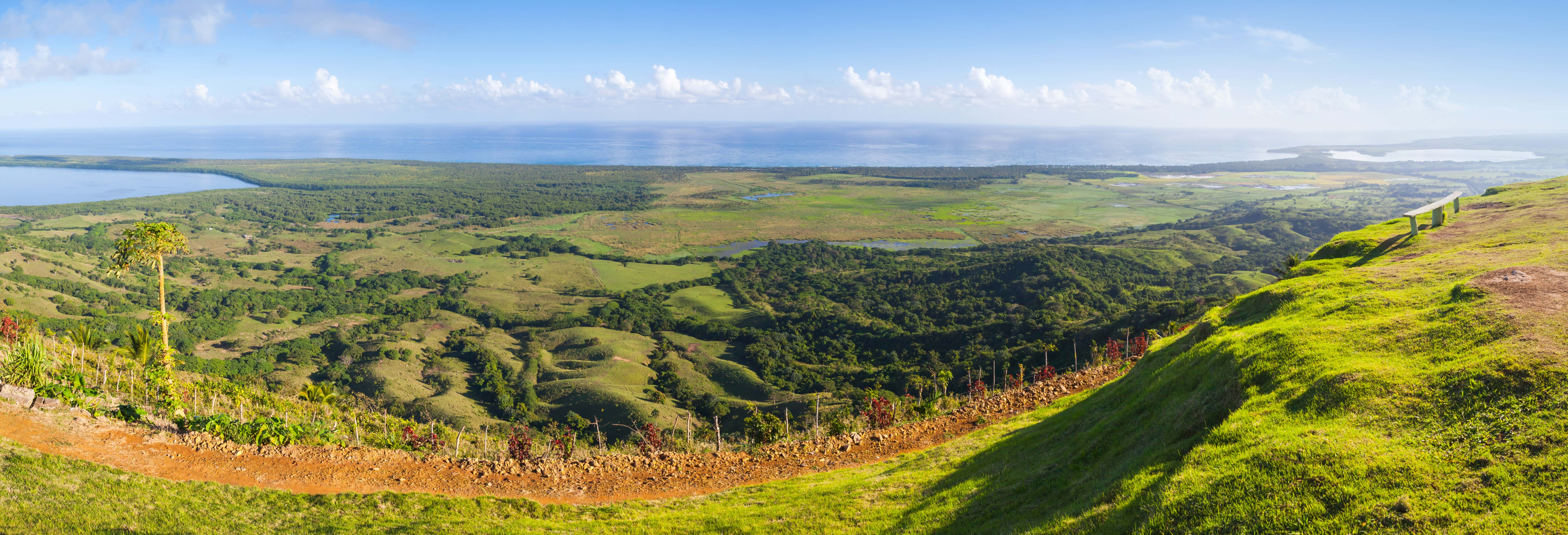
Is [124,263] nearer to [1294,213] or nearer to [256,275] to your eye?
[256,275]

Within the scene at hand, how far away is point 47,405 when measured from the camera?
65.0 ft

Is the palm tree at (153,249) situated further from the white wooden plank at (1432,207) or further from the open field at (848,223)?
the open field at (848,223)

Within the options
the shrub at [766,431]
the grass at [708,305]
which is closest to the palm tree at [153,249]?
the shrub at [766,431]

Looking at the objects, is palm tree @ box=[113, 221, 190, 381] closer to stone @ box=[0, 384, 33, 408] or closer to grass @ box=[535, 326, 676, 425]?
stone @ box=[0, 384, 33, 408]

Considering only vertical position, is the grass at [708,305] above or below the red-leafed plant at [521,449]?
below

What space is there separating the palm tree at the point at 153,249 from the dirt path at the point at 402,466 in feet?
29.5

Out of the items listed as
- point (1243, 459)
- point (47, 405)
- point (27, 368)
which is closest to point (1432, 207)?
point (1243, 459)

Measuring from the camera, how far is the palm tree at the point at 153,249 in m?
26.9

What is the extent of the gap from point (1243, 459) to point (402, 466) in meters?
19.6

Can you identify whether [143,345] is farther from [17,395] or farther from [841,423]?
[841,423]

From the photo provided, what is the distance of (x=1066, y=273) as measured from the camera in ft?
287

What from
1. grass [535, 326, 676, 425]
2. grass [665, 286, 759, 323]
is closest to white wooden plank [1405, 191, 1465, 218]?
grass [535, 326, 676, 425]

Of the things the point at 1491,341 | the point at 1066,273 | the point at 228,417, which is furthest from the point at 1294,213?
the point at 228,417

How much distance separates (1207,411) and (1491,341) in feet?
15.0
